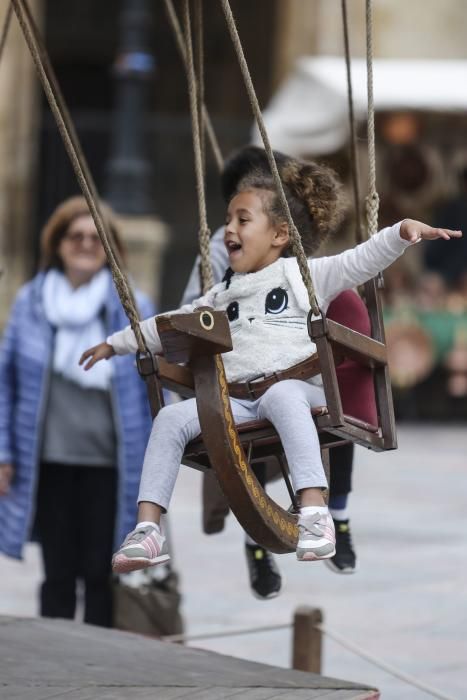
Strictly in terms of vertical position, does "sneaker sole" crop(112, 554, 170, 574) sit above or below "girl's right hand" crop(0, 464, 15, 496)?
below

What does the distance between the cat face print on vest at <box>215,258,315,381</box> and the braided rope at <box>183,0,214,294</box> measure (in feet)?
0.76

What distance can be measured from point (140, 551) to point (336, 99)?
10.7 metres

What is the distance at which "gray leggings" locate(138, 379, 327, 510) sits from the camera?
13.0 ft

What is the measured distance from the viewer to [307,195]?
14.3ft

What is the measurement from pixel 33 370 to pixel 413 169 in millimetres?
9674

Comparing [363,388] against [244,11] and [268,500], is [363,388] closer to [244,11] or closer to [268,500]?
[268,500]

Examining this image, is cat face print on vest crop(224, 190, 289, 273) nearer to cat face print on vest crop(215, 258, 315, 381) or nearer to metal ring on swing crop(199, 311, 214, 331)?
cat face print on vest crop(215, 258, 315, 381)

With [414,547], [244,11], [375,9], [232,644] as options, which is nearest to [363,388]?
[232,644]

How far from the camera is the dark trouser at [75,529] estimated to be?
5.87m

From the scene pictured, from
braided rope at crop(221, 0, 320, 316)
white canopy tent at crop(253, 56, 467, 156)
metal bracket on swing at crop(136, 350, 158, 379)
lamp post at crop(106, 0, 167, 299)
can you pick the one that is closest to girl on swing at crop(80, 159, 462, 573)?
metal bracket on swing at crop(136, 350, 158, 379)

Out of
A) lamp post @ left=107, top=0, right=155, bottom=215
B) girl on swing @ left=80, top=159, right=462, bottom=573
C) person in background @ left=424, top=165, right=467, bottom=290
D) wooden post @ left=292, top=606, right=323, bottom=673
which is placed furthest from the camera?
person in background @ left=424, top=165, right=467, bottom=290

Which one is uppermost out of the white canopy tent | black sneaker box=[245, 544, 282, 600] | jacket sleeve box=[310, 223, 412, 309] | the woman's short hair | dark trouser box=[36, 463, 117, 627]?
the white canopy tent

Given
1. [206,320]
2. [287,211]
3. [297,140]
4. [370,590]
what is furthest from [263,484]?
[297,140]

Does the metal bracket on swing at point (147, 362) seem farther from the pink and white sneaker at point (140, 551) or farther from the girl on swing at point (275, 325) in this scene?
the pink and white sneaker at point (140, 551)
